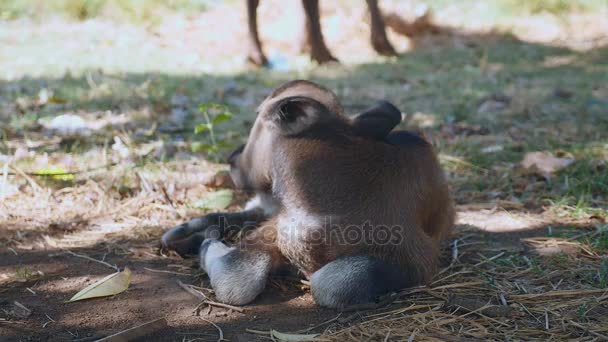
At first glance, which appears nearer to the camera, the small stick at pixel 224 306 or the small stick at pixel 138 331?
the small stick at pixel 138 331

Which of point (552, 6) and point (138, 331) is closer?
point (138, 331)

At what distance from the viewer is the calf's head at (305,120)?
2531mm

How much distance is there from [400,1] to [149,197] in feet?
26.5

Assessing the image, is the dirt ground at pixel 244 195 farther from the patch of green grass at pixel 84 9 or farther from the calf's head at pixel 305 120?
the patch of green grass at pixel 84 9

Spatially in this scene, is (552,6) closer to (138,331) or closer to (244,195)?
(244,195)

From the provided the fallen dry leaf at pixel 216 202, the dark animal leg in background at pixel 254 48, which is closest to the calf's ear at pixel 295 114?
the fallen dry leaf at pixel 216 202

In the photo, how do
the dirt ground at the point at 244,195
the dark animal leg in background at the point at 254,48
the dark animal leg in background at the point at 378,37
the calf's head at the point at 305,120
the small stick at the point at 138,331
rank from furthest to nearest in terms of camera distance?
the dark animal leg in background at the point at 378,37
the dark animal leg in background at the point at 254,48
the calf's head at the point at 305,120
the dirt ground at the point at 244,195
the small stick at the point at 138,331

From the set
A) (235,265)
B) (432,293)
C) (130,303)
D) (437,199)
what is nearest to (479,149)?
(437,199)

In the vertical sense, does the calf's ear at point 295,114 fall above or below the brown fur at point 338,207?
above

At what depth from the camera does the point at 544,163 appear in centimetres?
409

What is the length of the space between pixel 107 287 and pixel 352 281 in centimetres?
101

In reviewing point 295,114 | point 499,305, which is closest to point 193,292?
point 295,114

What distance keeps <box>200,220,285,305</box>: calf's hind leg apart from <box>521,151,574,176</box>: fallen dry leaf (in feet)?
7.01

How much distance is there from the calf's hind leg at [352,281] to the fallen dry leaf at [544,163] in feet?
6.44
